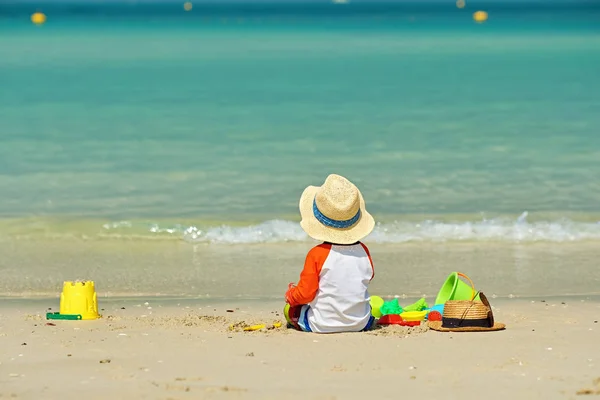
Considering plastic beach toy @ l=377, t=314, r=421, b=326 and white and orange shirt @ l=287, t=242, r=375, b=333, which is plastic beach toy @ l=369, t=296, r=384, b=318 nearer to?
plastic beach toy @ l=377, t=314, r=421, b=326

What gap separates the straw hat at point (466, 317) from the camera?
6.50 meters

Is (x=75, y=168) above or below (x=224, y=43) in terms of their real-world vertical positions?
below

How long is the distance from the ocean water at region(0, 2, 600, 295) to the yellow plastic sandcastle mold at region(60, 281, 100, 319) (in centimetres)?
132

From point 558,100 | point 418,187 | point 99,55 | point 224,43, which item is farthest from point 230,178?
point 224,43

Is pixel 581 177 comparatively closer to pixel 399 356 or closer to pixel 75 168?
pixel 75 168

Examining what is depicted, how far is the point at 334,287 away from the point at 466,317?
78 cm

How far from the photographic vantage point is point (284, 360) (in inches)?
230

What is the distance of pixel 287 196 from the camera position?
12359 mm

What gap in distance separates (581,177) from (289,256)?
16.9ft

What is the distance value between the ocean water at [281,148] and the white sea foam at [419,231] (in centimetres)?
3

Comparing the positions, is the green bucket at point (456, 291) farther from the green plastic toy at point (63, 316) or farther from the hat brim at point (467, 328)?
the green plastic toy at point (63, 316)

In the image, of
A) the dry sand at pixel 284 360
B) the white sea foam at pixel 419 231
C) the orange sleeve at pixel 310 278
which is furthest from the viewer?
the white sea foam at pixel 419 231

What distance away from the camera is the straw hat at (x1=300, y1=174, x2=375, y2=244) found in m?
6.38

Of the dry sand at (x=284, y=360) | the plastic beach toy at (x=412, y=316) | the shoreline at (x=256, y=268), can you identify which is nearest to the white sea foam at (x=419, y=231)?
the shoreline at (x=256, y=268)
